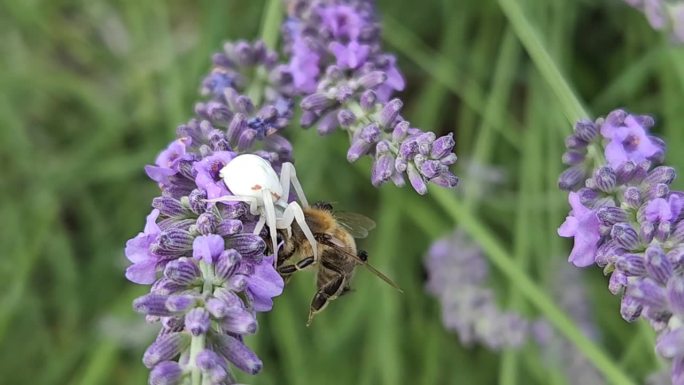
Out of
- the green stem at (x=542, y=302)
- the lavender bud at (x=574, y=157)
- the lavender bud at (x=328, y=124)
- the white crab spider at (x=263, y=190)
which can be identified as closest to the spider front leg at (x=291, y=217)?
the white crab spider at (x=263, y=190)

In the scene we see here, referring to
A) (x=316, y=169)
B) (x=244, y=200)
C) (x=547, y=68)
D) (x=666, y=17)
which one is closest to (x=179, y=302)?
(x=244, y=200)

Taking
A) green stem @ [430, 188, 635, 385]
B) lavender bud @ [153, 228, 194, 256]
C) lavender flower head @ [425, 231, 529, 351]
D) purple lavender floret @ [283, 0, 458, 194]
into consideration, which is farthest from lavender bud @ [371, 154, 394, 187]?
lavender flower head @ [425, 231, 529, 351]

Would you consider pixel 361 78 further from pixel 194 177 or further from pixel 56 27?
pixel 56 27

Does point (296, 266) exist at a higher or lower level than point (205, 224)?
lower

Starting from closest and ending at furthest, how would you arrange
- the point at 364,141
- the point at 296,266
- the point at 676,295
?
the point at 676,295
the point at 364,141
the point at 296,266

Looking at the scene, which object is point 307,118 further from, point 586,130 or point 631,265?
point 631,265

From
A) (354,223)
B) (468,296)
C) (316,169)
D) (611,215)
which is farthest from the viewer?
(316,169)
